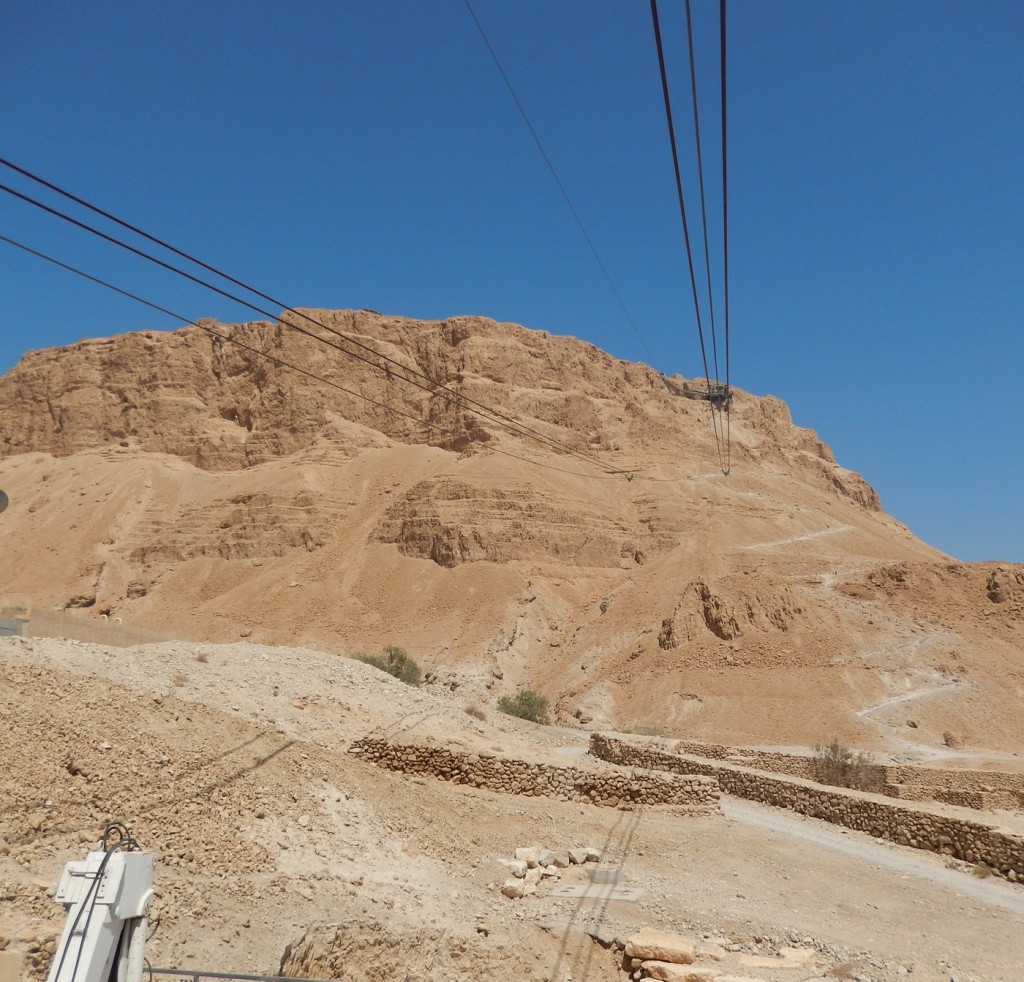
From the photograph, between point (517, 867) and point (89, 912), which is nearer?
point (89, 912)

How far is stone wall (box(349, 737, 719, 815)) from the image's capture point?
16688 millimetres

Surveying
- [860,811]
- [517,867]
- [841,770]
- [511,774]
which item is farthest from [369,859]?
[841,770]

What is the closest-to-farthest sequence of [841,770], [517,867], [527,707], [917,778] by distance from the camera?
1. [517,867]
2. [841,770]
3. [917,778]
4. [527,707]

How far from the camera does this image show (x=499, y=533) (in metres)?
61.6

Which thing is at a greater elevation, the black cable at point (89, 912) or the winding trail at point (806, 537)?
the winding trail at point (806, 537)

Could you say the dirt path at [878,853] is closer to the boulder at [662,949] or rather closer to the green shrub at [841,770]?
the green shrub at [841,770]

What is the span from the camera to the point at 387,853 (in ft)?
39.3

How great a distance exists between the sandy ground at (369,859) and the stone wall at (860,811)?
0.55 metres

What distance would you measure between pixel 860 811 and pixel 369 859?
443 inches

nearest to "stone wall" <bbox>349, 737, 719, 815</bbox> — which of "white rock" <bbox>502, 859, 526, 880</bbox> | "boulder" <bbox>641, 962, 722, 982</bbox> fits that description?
"white rock" <bbox>502, 859, 526, 880</bbox>

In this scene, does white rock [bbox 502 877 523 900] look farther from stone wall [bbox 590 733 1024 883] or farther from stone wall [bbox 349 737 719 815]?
stone wall [bbox 590 733 1024 883]

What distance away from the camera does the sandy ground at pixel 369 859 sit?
28.2ft

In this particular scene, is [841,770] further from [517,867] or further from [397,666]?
[397,666]

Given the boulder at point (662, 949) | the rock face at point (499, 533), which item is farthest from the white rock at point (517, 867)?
the rock face at point (499, 533)
